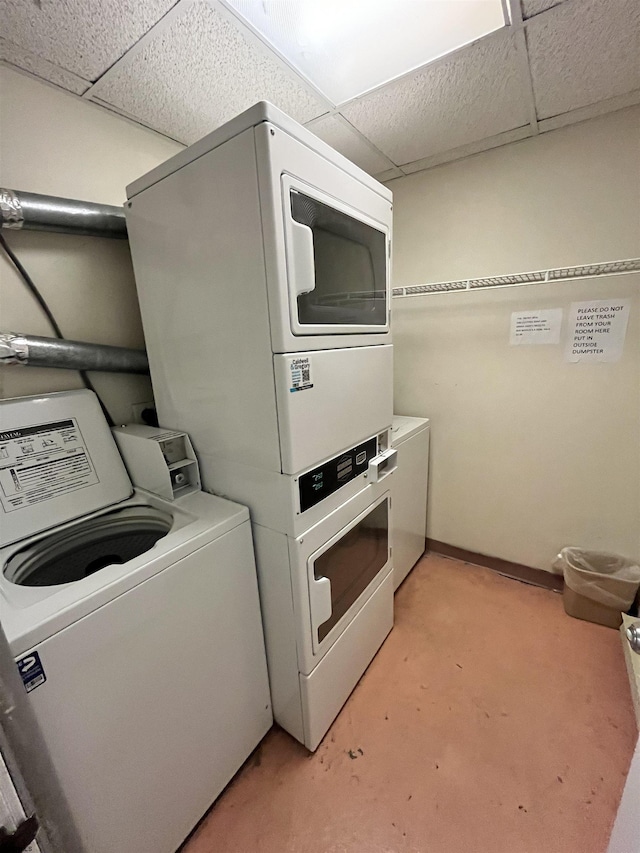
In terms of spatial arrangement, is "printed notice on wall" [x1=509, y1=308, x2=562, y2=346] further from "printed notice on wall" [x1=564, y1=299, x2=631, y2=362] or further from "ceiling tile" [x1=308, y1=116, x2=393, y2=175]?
"ceiling tile" [x1=308, y1=116, x2=393, y2=175]


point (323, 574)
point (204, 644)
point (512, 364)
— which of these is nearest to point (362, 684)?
point (323, 574)

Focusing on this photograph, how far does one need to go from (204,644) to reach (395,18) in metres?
1.94

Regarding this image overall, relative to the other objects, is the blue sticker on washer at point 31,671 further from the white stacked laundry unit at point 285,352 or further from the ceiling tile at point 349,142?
the ceiling tile at point 349,142

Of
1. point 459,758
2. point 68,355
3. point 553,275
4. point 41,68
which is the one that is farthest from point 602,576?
point 41,68

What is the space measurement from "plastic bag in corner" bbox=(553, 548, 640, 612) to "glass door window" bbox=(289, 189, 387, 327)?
5.45 ft

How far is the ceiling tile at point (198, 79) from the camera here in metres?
1.04

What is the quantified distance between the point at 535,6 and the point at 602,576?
7.37 feet

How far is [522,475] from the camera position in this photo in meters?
2.03

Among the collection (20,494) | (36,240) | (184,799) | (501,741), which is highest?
(36,240)

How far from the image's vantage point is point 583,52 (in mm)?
1164

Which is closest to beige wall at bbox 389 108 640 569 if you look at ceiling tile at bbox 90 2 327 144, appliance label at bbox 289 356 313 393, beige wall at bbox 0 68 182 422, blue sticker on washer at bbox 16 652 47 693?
ceiling tile at bbox 90 2 327 144

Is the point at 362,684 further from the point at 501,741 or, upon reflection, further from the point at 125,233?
the point at 125,233

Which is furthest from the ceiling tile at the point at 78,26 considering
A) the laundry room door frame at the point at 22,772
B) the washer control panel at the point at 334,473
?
the laundry room door frame at the point at 22,772

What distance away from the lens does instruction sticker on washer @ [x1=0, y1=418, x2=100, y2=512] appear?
3.71 feet
